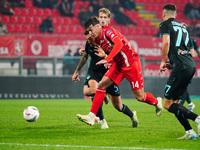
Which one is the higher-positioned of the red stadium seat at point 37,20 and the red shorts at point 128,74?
the red shorts at point 128,74

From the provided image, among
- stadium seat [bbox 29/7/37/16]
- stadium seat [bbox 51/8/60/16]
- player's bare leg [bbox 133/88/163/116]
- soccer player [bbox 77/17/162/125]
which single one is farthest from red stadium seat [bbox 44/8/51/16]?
soccer player [bbox 77/17/162/125]

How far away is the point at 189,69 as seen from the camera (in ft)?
19.5

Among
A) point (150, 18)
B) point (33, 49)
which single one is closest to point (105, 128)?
point (33, 49)

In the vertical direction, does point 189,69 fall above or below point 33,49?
above

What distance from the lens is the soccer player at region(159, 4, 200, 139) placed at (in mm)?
5895

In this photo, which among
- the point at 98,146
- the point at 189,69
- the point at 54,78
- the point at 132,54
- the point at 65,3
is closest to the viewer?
the point at 98,146

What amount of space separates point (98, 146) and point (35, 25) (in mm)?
17716

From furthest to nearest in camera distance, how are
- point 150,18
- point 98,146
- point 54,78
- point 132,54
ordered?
point 150,18, point 54,78, point 132,54, point 98,146

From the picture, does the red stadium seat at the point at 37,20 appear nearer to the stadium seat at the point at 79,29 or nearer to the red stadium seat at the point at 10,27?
the red stadium seat at the point at 10,27

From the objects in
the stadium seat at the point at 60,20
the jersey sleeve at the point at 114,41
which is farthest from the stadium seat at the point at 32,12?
the jersey sleeve at the point at 114,41

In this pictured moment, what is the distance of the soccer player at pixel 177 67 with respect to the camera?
589 centimetres

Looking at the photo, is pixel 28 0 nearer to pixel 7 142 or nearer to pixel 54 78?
pixel 54 78

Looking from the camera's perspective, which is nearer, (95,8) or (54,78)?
(54,78)

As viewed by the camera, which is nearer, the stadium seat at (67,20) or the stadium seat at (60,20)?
the stadium seat at (60,20)
